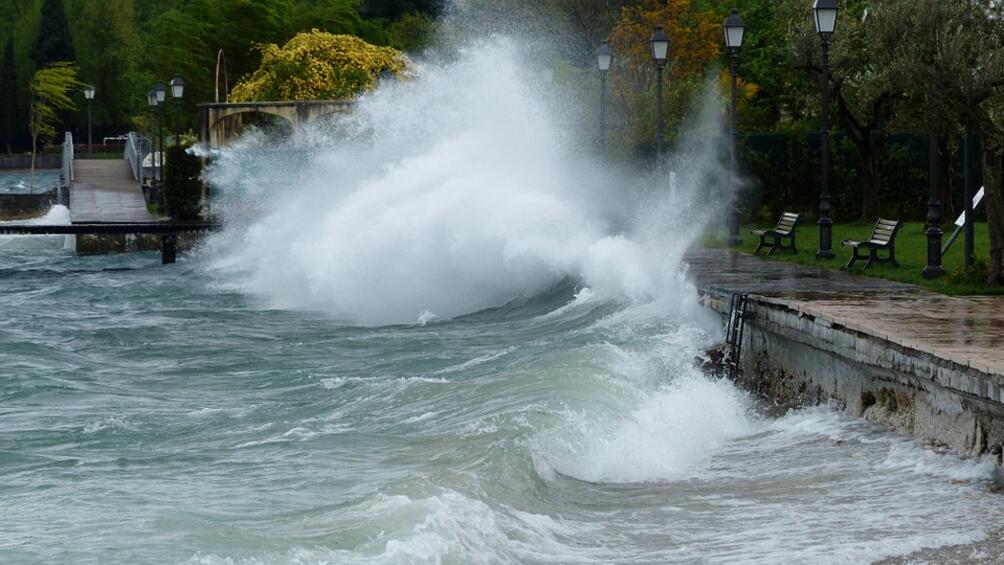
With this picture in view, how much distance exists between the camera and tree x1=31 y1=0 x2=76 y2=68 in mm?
103625

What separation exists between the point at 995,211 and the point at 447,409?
6612 millimetres

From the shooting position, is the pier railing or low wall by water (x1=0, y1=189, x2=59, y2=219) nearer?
the pier railing

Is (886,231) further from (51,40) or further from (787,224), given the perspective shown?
(51,40)

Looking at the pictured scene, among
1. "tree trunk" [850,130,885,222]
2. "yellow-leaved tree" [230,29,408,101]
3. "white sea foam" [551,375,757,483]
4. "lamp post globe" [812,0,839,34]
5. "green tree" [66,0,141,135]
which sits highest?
"green tree" [66,0,141,135]

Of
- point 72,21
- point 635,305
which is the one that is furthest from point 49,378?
point 72,21

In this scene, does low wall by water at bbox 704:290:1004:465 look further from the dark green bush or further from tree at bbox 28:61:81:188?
tree at bbox 28:61:81:188

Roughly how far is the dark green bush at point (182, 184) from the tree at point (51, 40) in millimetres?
64697

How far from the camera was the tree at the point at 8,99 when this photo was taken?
102 metres

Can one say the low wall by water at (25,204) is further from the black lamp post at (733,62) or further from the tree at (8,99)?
the tree at (8,99)

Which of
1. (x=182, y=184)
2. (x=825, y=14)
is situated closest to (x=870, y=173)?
(x=825, y=14)

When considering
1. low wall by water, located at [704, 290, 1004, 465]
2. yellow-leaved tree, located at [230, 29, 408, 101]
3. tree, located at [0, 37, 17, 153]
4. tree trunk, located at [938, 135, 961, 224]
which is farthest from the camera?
tree, located at [0, 37, 17, 153]

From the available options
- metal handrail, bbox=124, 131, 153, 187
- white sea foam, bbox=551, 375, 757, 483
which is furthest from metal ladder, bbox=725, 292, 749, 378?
metal handrail, bbox=124, 131, 153, 187

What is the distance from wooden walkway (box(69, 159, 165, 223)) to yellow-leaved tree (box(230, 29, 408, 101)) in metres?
5.56

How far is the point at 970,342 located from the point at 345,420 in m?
5.07
